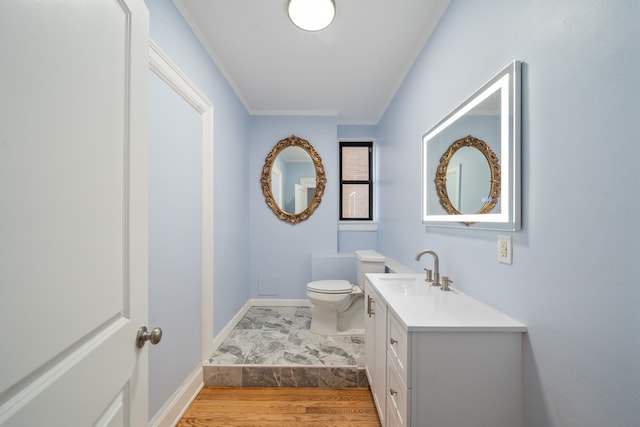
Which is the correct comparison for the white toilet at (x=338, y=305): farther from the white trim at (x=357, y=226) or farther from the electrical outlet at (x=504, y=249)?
the electrical outlet at (x=504, y=249)

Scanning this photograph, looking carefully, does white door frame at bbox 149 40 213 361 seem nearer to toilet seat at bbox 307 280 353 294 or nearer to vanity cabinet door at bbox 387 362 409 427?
toilet seat at bbox 307 280 353 294

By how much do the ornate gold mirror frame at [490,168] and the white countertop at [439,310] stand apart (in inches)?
15.9

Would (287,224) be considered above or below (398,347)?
above

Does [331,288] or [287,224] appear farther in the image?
[287,224]

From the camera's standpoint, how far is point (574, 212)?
2.60ft

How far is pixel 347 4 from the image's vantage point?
1602 mm

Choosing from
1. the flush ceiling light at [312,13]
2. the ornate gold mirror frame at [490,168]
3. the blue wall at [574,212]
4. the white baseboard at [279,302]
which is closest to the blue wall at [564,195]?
the blue wall at [574,212]

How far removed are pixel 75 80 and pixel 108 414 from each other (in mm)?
756

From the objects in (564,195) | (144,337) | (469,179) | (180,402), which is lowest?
(180,402)

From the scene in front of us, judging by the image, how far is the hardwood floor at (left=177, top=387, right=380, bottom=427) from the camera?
1.59m

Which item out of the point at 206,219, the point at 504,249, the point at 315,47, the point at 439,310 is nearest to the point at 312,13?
the point at 315,47

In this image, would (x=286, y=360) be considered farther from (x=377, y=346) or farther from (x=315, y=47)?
(x=315, y=47)

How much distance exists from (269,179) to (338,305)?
1684 millimetres

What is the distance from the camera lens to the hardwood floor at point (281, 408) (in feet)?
5.21
